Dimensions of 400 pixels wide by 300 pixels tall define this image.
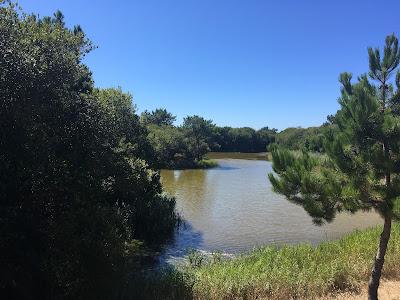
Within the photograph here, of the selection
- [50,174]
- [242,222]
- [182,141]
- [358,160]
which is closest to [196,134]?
[182,141]

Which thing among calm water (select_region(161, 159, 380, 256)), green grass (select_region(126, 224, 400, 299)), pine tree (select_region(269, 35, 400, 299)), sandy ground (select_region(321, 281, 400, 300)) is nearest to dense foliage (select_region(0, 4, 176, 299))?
green grass (select_region(126, 224, 400, 299))

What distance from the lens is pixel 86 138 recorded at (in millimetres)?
9266

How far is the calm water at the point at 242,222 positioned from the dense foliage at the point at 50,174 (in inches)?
335

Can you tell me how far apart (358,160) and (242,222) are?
53.8 ft

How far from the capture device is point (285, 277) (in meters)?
9.48

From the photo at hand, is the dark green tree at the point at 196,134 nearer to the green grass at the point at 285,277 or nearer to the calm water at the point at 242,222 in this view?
the calm water at the point at 242,222

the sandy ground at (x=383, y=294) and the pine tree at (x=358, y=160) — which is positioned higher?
the pine tree at (x=358, y=160)

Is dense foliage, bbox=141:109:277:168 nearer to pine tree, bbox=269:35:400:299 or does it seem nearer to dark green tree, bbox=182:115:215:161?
dark green tree, bbox=182:115:215:161

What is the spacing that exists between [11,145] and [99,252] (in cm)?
275

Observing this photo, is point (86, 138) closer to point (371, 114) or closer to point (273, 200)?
point (371, 114)

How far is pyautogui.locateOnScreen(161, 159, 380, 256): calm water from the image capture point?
1891 cm

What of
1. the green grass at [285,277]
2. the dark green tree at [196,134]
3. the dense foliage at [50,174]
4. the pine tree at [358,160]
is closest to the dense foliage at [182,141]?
the dark green tree at [196,134]

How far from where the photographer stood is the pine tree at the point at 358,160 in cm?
687

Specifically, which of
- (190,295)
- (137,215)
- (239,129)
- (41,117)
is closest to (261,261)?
(190,295)
